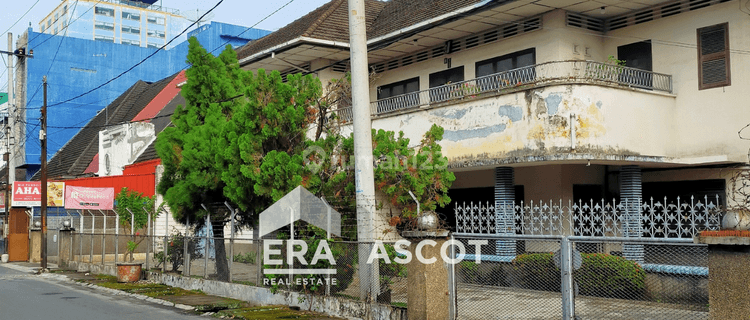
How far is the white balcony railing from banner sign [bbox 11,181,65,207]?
65.2ft

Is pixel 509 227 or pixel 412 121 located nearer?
pixel 509 227

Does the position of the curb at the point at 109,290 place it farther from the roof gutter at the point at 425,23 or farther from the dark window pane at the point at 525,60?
the dark window pane at the point at 525,60

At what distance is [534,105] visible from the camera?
49.7 ft

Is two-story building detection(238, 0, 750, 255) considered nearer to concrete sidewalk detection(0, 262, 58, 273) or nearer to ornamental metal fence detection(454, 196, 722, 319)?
ornamental metal fence detection(454, 196, 722, 319)

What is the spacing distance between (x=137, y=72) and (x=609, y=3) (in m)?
38.5

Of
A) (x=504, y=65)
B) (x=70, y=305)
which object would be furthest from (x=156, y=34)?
(x=70, y=305)

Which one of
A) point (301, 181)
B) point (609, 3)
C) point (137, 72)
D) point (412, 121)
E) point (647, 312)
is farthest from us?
point (137, 72)

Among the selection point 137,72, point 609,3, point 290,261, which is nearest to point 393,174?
point 290,261

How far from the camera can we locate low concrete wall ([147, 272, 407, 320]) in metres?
11.6

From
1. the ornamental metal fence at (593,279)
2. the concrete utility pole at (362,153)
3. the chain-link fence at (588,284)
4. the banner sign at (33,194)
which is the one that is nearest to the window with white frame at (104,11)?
the banner sign at (33,194)

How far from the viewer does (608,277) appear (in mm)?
10828

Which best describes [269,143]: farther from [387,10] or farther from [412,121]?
[387,10]

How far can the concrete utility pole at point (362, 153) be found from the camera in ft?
39.8

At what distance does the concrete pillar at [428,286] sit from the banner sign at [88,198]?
1926 centimetres
